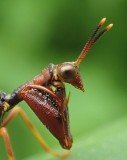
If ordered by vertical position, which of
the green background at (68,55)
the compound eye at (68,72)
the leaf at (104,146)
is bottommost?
the leaf at (104,146)

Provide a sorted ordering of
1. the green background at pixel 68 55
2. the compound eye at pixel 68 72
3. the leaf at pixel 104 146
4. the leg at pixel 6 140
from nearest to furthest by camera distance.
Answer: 1. the compound eye at pixel 68 72
2. the leaf at pixel 104 146
3. the leg at pixel 6 140
4. the green background at pixel 68 55

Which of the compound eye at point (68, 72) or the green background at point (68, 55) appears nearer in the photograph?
the compound eye at point (68, 72)

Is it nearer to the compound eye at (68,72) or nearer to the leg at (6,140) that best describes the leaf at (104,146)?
the leg at (6,140)

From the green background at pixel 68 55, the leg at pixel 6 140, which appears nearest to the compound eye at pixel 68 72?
the leg at pixel 6 140

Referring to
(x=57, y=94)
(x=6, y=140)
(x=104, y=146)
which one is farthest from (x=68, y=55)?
(x=57, y=94)

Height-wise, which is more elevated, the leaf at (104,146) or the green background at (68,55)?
the green background at (68,55)

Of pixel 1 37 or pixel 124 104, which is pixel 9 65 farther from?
pixel 124 104

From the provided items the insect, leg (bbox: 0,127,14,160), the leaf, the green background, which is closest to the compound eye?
the insect

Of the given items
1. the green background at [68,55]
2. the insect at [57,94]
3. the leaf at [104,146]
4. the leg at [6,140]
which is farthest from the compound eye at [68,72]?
the green background at [68,55]

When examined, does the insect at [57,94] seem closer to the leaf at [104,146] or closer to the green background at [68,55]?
the leaf at [104,146]

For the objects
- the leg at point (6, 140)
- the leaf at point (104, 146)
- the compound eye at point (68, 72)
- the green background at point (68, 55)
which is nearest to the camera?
the compound eye at point (68, 72)
